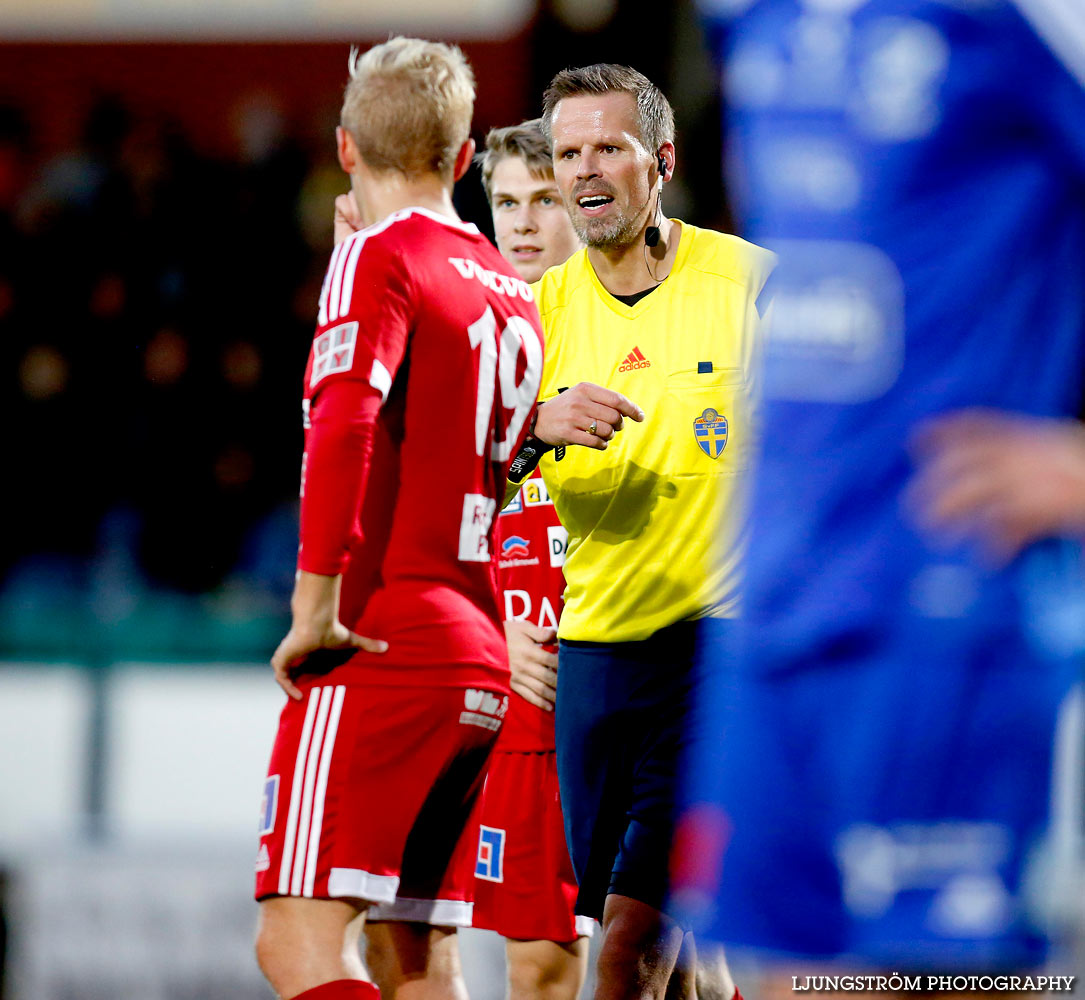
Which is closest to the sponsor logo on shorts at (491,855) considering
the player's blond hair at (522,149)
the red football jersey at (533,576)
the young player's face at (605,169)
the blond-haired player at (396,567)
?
the red football jersey at (533,576)

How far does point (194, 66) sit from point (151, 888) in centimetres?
663

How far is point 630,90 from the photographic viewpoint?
3525mm

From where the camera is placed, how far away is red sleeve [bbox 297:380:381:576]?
2.55m

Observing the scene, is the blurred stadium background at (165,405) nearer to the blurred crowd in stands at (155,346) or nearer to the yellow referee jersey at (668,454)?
the blurred crowd in stands at (155,346)

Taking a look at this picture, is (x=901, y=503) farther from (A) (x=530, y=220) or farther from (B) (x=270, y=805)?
(A) (x=530, y=220)

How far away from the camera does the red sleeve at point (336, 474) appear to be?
2.55m

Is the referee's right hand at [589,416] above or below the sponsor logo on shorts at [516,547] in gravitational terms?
above

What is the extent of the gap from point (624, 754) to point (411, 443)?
112 cm

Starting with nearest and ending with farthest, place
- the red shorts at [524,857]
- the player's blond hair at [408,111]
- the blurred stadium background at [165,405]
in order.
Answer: the player's blond hair at [408,111] → the red shorts at [524,857] → the blurred stadium background at [165,405]

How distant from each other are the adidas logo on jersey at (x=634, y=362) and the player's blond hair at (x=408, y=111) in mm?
770

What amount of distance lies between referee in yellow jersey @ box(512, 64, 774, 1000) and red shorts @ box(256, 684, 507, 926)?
2.51 feet

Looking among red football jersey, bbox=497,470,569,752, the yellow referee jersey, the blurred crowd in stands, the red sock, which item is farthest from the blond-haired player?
the blurred crowd in stands

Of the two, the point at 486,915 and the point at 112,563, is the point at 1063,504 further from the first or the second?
the point at 112,563

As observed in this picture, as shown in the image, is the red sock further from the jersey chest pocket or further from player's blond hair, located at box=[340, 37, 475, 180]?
player's blond hair, located at box=[340, 37, 475, 180]
